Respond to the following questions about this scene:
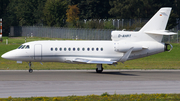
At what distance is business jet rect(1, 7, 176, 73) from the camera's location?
99.9ft

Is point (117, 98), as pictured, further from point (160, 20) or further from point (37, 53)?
point (160, 20)

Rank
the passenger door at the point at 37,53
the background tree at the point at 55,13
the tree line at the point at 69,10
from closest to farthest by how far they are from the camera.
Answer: the passenger door at the point at 37,53, the background tree at the point at 55,13, the tree line at the point at 69,10

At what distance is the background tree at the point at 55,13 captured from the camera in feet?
323

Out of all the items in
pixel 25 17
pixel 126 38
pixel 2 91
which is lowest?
pixel 2 91

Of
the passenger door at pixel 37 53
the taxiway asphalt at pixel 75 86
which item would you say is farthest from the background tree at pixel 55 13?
the taxiway asphalt at pixel 75 86

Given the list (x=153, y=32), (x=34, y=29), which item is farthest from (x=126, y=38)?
(x=34, y=29)

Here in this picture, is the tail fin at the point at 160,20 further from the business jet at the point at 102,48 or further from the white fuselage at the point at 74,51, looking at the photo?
the white fuselage at the point at 74,51

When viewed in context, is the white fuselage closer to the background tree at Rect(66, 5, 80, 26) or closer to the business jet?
the business jet

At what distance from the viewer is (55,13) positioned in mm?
98938

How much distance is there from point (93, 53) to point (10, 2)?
9946cm

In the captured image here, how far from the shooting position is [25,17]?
11019 centimetres

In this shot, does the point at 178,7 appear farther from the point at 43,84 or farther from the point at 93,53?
the point at 43,84

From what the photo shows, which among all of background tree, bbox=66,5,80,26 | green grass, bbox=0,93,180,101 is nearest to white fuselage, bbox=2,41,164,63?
green grass, bbox=0,93,180,101

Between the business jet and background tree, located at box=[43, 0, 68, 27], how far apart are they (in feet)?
215
